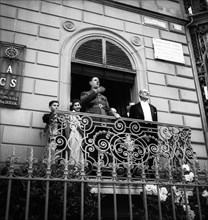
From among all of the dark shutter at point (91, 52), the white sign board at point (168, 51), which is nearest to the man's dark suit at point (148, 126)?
the dark shutter at point (91, 52)

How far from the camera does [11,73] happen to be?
7.51m

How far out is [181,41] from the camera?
1022cm

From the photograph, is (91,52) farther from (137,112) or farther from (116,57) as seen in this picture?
(137,112)

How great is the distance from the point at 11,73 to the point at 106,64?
287 cm

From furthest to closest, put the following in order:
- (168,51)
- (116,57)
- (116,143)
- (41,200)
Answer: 1. (168,51)
2. (116,57)
3. (116,143)
4. (41,200)

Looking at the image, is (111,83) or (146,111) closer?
(146,111)

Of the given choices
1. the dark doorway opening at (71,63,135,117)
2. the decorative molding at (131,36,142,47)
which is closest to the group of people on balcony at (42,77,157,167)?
the dark doorway opening at (71,63,135,117)

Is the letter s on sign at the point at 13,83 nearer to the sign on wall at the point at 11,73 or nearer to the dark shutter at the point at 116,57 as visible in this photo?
the sign on wall at the point at 11,73

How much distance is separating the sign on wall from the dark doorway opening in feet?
5.25

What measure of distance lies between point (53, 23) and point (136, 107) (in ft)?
11.7

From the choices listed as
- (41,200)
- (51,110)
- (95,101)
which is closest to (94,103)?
(95,101)

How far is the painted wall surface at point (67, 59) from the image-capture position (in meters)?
7.24

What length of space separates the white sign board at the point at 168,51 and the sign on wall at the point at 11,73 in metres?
4.22

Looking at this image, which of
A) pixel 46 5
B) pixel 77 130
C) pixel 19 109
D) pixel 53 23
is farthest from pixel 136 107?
pixel 46 5
